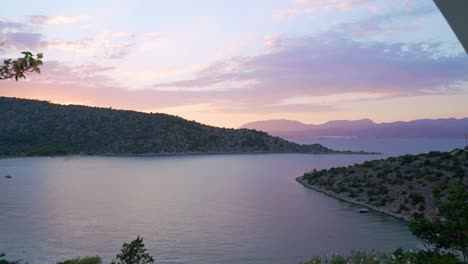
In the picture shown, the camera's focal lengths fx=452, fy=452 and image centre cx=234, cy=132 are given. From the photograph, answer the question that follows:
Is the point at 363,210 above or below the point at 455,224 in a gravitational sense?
below

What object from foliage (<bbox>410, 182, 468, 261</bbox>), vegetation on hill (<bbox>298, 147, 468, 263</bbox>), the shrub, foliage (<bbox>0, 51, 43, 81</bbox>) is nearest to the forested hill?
vegetation on hill (<bbox>298, 147, 468, 263</bbox>)

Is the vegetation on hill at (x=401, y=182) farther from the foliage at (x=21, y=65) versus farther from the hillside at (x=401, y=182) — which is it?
the foliage at (x=21, y=65)

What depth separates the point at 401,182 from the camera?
60.7 metres

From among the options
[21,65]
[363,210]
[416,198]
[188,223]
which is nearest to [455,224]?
[21,65]

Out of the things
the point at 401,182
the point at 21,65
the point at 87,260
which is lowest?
the point at 87,260

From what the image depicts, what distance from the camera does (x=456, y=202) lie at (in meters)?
11.0

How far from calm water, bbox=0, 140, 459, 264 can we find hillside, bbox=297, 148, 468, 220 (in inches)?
104

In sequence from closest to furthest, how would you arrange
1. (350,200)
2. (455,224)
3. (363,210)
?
1. (455,224)
2. (363,210)
3. (350,200)

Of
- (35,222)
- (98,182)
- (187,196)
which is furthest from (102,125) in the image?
(35,222)

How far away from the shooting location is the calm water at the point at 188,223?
34.7 meters

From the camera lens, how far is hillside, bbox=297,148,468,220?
167ft

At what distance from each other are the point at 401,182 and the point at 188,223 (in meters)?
30.7

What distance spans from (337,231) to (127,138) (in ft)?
501

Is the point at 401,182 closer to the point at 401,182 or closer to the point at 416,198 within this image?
the point at 401,182
